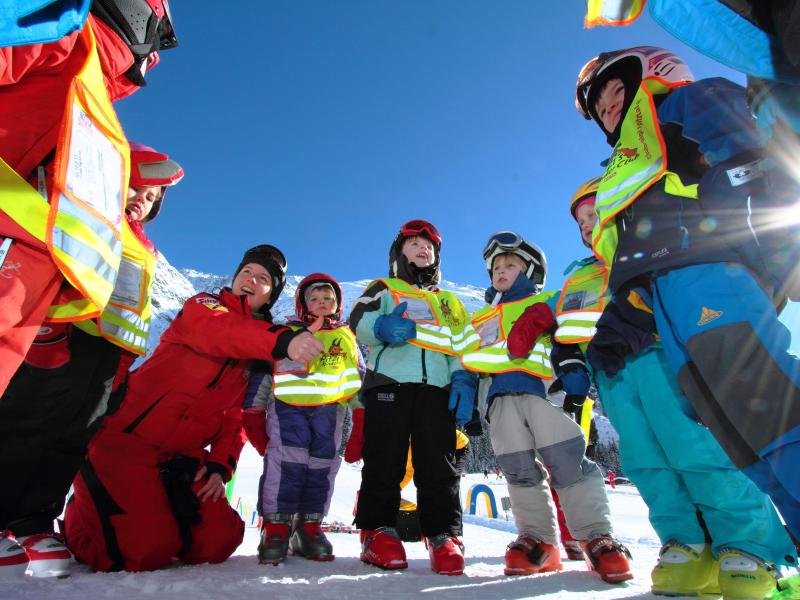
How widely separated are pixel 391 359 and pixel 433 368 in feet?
1.00

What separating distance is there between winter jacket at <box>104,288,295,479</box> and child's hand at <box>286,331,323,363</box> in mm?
68

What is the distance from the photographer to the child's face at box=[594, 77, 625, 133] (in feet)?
8.02

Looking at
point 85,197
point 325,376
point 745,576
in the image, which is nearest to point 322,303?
point 325,376

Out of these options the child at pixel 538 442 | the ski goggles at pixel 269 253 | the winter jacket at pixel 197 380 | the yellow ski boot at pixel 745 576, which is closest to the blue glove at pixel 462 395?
the child at pixel 538 442

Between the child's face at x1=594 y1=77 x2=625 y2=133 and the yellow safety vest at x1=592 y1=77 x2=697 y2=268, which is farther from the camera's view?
the child's face at x1=594 y1=77 x2=625 y2=133

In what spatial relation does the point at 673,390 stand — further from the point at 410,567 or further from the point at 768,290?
the point at 410,567

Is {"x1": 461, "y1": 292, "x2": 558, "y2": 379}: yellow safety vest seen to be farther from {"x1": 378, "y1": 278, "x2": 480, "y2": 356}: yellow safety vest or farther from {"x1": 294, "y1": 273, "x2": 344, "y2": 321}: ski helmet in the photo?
{"x1": 294, "y1": 273, "x2": 344, "y2": 321}: ski helmet

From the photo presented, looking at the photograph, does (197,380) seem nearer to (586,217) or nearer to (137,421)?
(137,421)

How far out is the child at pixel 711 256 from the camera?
53.1 inches

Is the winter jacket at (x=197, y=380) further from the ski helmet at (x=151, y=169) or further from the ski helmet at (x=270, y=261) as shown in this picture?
the ski helmet at (x=151, y=169)

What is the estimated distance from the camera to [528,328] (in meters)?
3.09

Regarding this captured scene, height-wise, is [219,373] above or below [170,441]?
above

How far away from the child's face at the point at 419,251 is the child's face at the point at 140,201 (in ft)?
6.32

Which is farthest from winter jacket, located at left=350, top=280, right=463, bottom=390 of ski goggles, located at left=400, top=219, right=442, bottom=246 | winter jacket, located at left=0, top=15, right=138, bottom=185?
winter jacket, located at left=0, top=15, right=138, bottom=185
